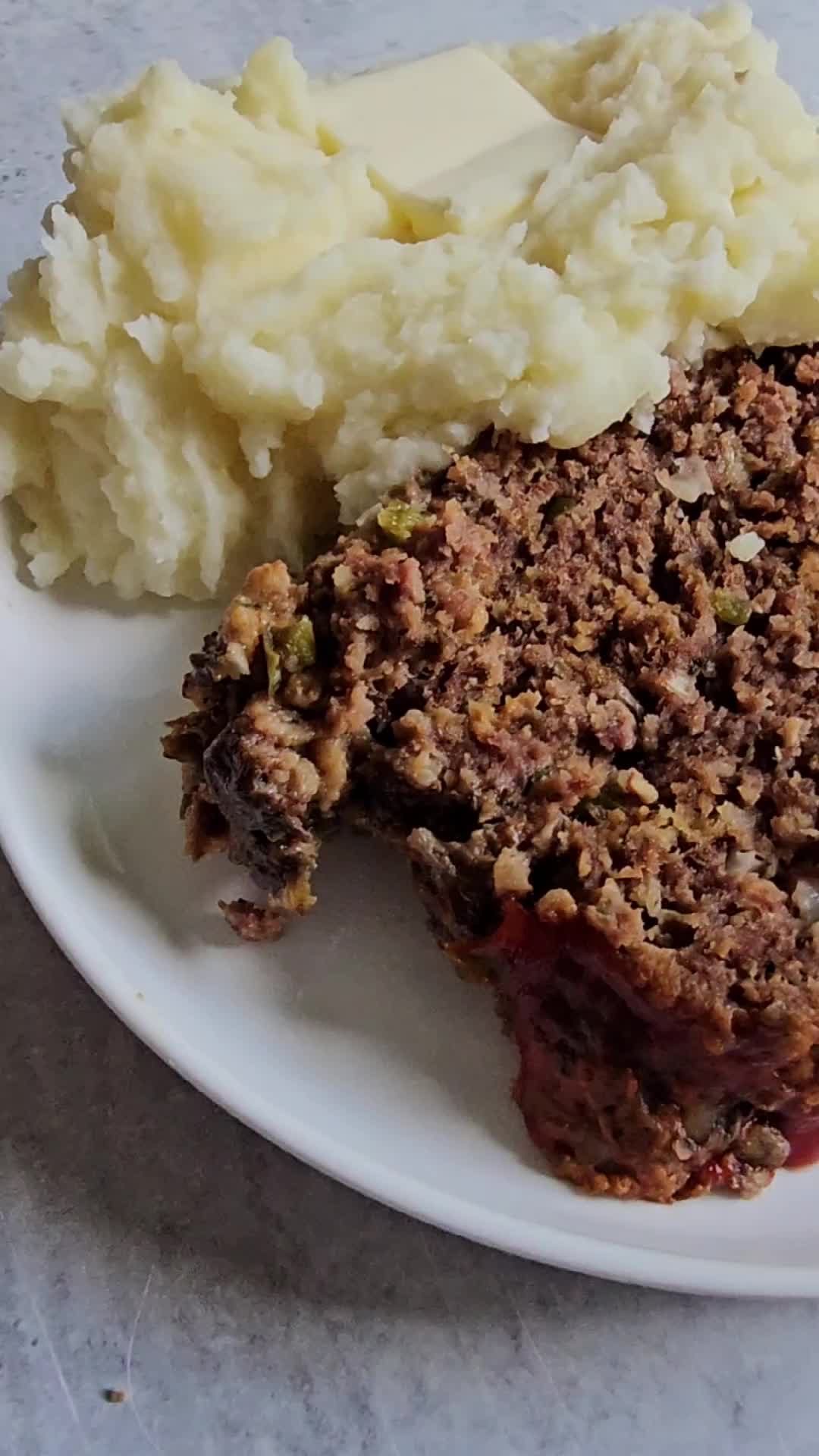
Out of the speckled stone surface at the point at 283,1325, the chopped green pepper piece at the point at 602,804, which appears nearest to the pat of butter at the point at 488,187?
the chopped green pepper piece at the point at 602,804

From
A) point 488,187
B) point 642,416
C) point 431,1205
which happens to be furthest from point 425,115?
point 431,1205

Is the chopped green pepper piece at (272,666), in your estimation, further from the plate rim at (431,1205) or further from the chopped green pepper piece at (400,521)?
the plate rim at (431,1205)

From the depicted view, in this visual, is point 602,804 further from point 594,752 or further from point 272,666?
point 272,666

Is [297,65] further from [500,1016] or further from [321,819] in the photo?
[500,1016]

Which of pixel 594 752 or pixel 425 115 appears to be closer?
pixel 594 752

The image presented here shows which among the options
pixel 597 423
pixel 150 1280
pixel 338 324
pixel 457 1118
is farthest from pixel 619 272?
pixel 150 1280

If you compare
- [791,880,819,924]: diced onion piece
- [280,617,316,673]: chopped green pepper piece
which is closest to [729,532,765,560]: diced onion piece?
[791,880,819,924]: diced onion piece

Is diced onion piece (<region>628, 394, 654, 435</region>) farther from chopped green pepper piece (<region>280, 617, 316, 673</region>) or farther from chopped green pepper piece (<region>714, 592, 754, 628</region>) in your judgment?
chopped green pepper piece (<region>280, 617, 316, 673</region>)
